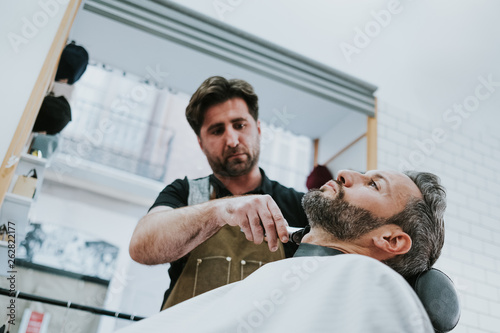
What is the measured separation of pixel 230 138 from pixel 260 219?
2.52 ft

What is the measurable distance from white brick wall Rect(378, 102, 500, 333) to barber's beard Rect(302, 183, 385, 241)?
1716mm

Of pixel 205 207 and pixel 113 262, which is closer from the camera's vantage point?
pixel 205 207

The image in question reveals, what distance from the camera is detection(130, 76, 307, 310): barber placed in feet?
4.76

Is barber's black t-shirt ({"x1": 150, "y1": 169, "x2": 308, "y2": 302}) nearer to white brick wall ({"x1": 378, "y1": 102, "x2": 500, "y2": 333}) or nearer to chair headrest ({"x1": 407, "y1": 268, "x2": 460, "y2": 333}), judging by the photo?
chair headrest ({"x1": 407, "y1": 268, "x2": 460, "y2": 333})

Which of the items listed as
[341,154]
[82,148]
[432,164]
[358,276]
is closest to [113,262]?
[82,148]

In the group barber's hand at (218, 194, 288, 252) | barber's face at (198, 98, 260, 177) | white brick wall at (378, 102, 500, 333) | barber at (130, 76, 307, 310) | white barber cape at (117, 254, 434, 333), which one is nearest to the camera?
white barber cape at (117, 254, 434, 333)

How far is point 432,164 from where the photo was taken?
11.5ft

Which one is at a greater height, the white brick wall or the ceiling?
the ceiling

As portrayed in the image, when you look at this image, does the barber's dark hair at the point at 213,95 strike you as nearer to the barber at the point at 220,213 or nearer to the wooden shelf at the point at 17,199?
the barber at the point at 220,213

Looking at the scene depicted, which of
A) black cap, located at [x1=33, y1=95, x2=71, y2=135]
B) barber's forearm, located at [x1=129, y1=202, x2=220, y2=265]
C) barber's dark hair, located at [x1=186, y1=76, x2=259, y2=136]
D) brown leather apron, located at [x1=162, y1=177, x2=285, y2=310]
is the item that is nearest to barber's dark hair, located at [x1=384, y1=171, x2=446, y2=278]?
brown leather apron, located at [x1=162, y1=177, x2=285, y2=310]

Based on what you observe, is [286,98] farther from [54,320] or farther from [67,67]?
[54,320]

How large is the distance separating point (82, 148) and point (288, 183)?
7.08 ft

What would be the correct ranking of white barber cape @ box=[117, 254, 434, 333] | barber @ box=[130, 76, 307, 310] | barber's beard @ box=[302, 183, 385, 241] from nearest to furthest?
white barber cape @ box=[117, 254, 434, 333] → barber @ box=[130, 76, 307, 310] → barber's beard @ box=[302, 183, 385, 241]

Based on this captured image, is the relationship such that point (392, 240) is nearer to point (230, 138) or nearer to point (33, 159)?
point (230, 138)
